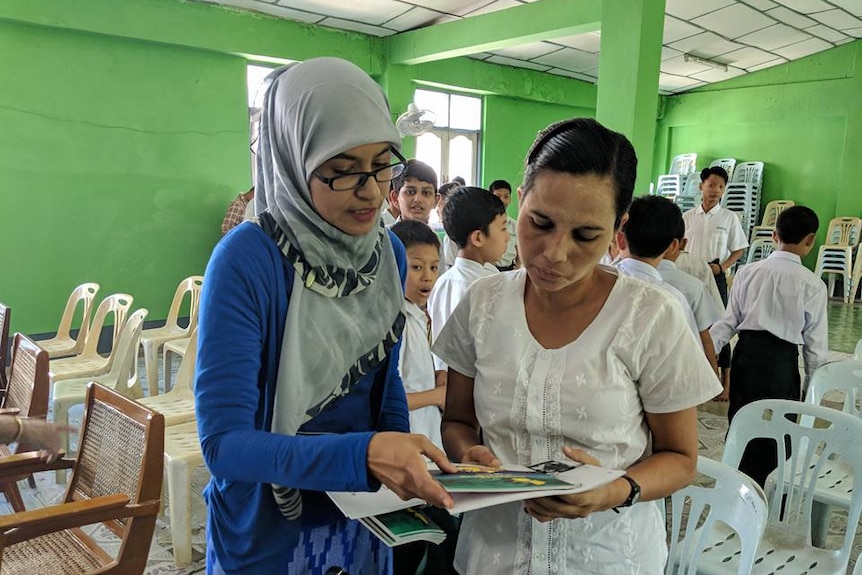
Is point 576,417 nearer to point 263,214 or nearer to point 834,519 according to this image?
point 263,214

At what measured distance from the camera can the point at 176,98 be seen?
5516mm

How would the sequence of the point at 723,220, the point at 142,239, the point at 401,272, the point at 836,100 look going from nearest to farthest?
the point at 401,272, the point at 723,220, the point at 142,239, the point at 836,100

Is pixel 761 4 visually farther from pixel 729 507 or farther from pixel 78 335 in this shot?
pixel 78 335

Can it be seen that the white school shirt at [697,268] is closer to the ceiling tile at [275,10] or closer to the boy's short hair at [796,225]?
the boy's short hair at [796,225]

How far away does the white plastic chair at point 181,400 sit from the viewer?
2686 mm

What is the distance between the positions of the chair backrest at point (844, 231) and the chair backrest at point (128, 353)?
931 centimetres

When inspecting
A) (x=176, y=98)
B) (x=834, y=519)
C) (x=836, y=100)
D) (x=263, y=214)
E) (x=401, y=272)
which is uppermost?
(x=836, y=100)

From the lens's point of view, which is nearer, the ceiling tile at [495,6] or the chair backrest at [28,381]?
the chair backrest at [28,381]

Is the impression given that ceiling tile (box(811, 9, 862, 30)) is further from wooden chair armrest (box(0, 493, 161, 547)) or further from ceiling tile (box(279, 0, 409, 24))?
wooden chair armrest (box(0, 493, 161, 547))

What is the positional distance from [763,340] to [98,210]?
17.1 feet

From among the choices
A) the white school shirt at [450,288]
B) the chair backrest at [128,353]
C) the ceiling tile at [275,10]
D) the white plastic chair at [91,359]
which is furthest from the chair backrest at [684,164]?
the chair backrest at [128,353]

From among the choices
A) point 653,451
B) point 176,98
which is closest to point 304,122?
point 653,451

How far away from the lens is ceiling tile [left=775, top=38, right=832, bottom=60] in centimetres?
843

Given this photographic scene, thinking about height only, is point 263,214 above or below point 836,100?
below
